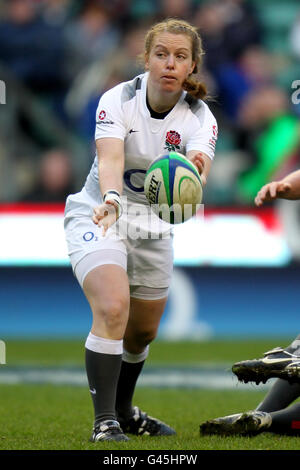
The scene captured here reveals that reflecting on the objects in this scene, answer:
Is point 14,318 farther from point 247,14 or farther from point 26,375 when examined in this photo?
point 247,14

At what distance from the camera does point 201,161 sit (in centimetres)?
494

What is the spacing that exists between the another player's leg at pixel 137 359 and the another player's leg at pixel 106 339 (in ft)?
1.84

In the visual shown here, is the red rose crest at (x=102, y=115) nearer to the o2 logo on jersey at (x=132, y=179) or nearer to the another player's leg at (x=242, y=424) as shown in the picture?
the o2 logo on jersey at (x=132, y=179)

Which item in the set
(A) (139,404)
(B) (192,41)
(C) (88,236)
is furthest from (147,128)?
(A) (139,404)

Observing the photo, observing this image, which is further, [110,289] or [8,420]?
[8,420]

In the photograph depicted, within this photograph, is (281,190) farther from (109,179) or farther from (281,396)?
(281,396)

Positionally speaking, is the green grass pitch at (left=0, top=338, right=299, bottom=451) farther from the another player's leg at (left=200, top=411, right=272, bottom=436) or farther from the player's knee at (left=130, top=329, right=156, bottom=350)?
the player's knee at (left=130, top=329, right=156, bottom=350)

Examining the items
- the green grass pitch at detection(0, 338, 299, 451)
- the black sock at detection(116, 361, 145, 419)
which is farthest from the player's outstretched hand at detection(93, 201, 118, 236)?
the black sock at detection(116, 361, 145, 419)

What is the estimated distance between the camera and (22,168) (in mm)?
12000

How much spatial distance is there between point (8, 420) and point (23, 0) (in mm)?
8728

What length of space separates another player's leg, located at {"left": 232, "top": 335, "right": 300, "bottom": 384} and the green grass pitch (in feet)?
1.04

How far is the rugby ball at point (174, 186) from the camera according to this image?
4.61m

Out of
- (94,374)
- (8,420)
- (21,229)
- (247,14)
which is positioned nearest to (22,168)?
(21,229)

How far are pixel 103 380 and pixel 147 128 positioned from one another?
1390 millimetres
